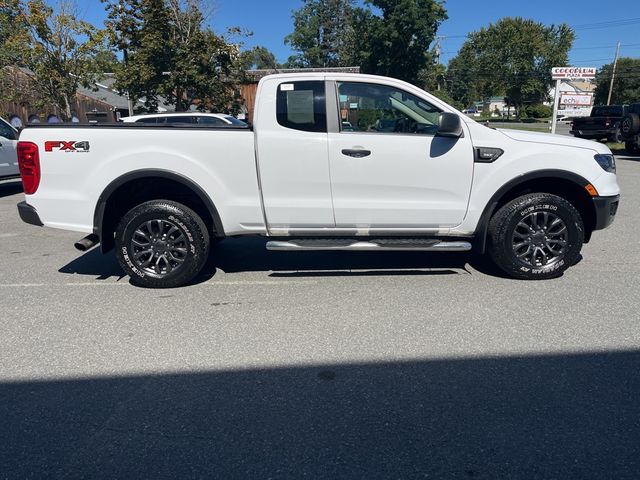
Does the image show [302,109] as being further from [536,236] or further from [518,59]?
[518,59]

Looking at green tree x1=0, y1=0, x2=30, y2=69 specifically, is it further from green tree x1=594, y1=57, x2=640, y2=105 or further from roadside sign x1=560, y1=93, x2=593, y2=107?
green tree x1=594, y1=57, x2=640, y2=105

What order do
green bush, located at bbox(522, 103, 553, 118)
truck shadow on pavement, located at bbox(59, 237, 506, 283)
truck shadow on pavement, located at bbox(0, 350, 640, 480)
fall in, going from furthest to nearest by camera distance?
green bush, located at bbox(522, 103, 553, 118) → truck shadow on pavement, located at bbox(59, 237, 506, 283) → truck shadow on pavement, located at bbox(0, 350, 640, 480)

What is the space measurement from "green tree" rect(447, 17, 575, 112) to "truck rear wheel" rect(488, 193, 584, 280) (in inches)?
3107

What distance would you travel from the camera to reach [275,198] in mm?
4746

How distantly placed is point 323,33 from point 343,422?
255ft

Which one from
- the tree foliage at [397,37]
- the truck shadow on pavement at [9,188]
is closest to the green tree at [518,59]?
the tree foliage at [397,37]

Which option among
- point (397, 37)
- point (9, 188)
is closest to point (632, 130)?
point (9, 188)

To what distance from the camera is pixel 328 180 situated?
4.68m

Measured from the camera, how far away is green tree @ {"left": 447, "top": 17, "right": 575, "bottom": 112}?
75.6 m

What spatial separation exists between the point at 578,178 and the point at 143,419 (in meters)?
4.43

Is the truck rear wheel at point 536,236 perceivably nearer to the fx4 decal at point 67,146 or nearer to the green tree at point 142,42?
the fx4 decal at point 67,146

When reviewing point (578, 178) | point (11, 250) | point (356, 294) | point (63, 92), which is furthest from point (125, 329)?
point (63, 92)

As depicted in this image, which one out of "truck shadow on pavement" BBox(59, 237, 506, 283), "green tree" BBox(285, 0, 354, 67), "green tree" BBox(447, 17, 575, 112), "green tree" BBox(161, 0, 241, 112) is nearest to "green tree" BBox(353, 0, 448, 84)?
"green tree" BBox(285, 0, 354, 67)

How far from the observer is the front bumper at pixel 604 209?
15.9ft
